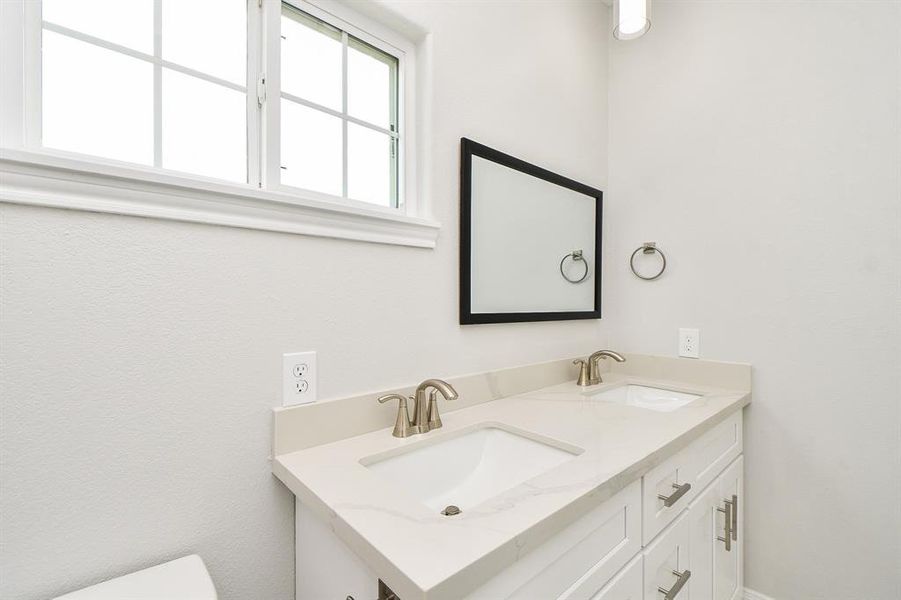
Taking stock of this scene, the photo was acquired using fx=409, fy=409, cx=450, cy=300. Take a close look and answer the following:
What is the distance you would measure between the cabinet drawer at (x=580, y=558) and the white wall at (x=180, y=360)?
1.75 ft

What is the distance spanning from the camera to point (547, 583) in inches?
25.7

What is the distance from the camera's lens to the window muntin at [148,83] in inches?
27.6

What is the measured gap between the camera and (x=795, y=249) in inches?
54.6

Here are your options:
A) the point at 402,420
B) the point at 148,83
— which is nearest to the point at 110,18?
the point at 148,83

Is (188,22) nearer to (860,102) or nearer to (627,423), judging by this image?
(627,423)

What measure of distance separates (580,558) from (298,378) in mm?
651

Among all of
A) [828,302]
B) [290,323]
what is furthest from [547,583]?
[828,302]

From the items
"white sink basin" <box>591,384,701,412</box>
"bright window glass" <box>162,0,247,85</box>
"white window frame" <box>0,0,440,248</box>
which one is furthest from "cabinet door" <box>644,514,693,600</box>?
"bright window glass" <box>162,0,247,85</box>

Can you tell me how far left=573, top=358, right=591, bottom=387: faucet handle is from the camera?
1.54 meters

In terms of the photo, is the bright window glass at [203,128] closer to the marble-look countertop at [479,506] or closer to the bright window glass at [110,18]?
the bright window glass at [110,18]

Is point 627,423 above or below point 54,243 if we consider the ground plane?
below

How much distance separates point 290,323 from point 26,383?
0.41m

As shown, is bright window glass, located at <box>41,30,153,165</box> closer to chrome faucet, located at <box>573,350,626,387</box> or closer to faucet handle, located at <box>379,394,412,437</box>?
faucet handle, located at <box>379,394,412,437</box>

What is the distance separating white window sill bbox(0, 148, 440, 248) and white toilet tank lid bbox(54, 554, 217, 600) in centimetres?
60
